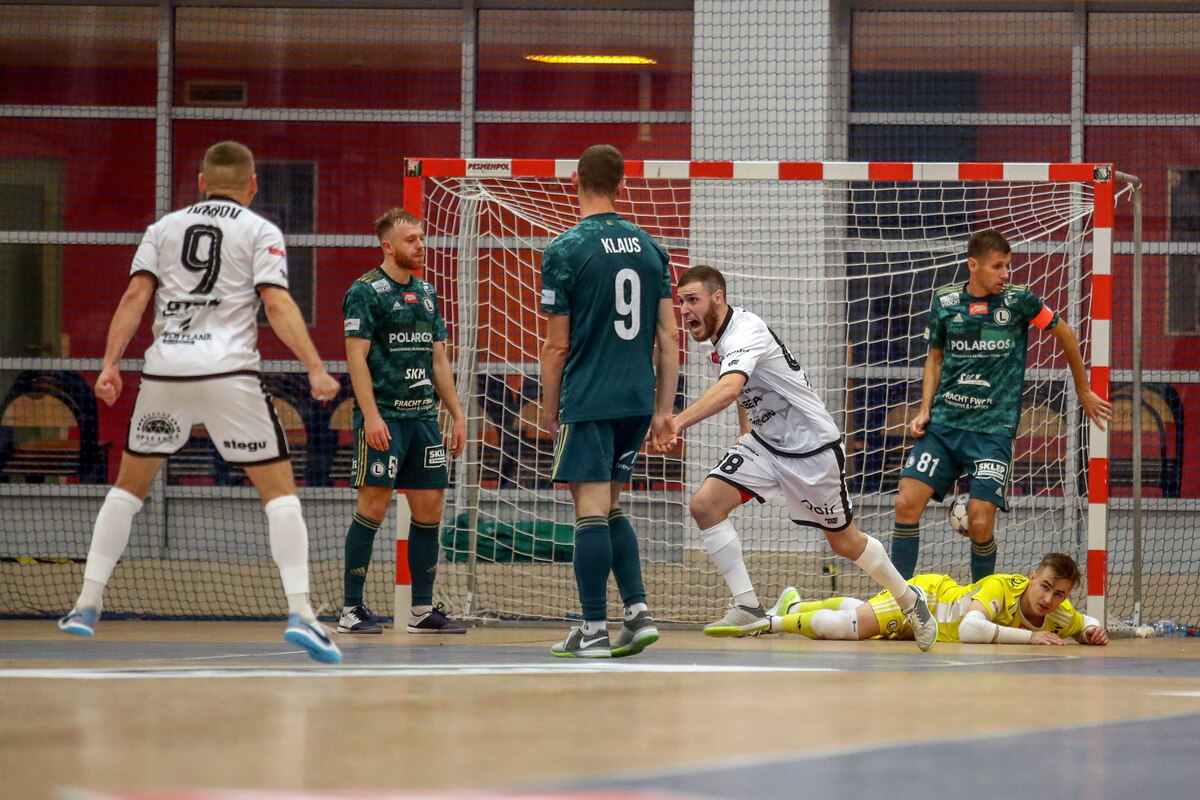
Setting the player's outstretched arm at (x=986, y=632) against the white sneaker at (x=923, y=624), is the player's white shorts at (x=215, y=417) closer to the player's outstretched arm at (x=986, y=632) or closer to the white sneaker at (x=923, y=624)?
the white sneaker at (x=923, y=624)

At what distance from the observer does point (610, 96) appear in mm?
13180

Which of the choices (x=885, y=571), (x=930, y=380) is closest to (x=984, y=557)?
(x=930, y=380)

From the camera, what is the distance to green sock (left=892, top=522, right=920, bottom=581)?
26.7ft

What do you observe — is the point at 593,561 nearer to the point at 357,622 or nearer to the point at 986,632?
the point at 357,622

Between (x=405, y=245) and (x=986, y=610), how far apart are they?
11.2 ft

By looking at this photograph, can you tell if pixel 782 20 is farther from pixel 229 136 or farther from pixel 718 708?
pixel 718 708

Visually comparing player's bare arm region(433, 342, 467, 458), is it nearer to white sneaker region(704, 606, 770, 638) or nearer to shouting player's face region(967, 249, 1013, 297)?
white sneaker region(704, 606, 770, 638)

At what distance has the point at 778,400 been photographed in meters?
7.30

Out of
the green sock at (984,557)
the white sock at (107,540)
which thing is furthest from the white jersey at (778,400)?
the white sock at (107,540)

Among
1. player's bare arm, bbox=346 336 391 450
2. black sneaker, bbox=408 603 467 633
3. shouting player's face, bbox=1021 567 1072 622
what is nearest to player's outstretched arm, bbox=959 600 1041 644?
shouting player's face, bbox=1021 567 1072 622

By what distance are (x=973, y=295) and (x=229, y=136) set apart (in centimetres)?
763

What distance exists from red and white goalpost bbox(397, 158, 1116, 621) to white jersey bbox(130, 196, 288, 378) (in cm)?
456

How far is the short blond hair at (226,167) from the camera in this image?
568 centimetres

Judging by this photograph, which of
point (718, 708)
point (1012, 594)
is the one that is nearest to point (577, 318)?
point (718, 708)
